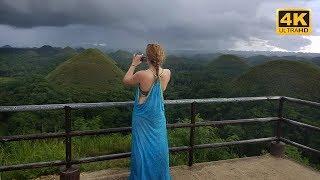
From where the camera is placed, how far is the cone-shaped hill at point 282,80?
94.8m

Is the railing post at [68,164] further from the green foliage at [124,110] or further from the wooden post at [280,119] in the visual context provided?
the wooden post at [280,119]

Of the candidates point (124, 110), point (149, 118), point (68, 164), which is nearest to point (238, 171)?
point (149, 118)

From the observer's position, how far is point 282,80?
11106 cm

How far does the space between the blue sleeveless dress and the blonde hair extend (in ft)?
0.69

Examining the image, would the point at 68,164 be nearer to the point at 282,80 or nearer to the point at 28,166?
the point at 28,166

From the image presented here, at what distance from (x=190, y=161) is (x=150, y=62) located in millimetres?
2107

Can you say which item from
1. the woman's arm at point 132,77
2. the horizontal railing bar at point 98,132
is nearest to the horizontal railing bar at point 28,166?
the horizontal railing bar at point 98,132

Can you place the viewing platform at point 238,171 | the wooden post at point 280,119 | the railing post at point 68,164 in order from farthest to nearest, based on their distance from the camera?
the wooden post at point 280,119
the viewing platform at point 238,171
the railing post at point 68,164

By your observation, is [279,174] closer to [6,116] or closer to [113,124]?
[113,124]

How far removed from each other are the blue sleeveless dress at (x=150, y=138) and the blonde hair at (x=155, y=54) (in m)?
0.21

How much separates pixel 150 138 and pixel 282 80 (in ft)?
372

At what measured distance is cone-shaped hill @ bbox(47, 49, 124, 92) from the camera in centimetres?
12153

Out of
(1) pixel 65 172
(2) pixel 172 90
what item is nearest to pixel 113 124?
(1) pixel 65 172

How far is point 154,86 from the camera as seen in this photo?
3803mm
